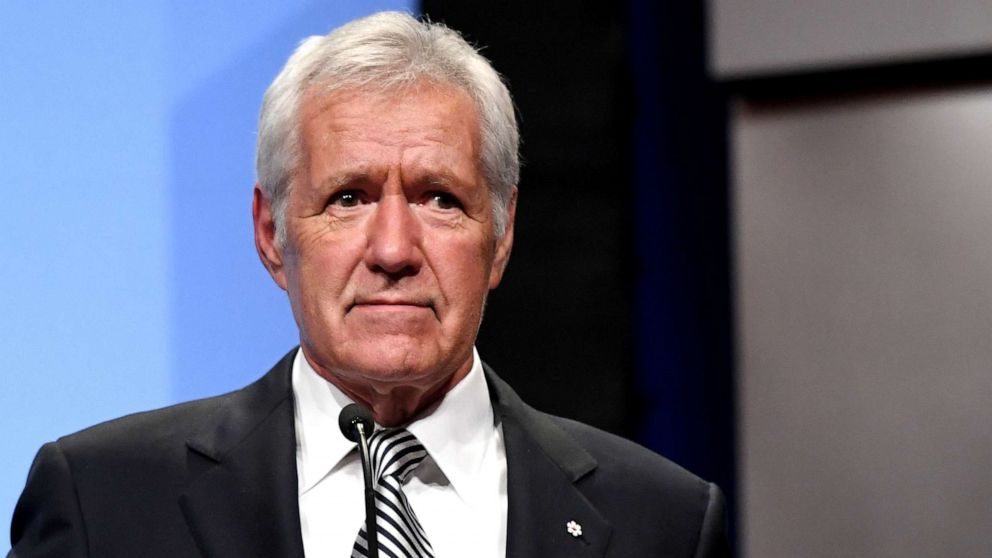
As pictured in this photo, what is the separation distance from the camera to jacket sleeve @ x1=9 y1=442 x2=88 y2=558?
1.72 meters

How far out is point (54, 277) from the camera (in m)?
2.35

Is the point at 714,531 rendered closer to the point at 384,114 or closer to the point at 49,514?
the point at 384,114

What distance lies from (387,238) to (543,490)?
0.42m

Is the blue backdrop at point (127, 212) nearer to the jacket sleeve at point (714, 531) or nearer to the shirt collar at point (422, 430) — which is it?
the shirt collar at point (422, 430)

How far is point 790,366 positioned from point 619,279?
0.44 meters

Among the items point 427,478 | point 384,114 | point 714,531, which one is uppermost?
point 384,114

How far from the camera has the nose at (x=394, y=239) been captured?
5.77ft

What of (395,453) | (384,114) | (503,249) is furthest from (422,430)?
(384,114)

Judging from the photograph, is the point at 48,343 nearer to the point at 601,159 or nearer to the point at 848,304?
the point at 601,159

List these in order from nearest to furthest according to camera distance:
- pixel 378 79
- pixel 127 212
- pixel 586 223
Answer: pixel 378 79 → pixel 127 212 → pixel 586 223

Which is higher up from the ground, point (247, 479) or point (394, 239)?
point (394, 239)

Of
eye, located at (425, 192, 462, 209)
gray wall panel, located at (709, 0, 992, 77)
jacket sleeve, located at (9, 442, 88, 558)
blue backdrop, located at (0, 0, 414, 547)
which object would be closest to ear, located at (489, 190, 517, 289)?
eye, located at (425, 192, 462, 209)

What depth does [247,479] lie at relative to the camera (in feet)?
5.87

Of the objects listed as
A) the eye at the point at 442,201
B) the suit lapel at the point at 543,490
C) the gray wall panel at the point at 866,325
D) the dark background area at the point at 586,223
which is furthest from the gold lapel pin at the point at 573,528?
the gray wall panel at the point at 866,325
